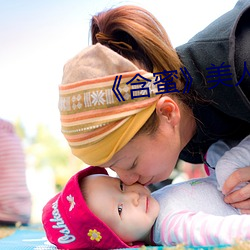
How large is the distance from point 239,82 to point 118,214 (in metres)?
0.41

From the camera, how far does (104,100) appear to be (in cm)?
102

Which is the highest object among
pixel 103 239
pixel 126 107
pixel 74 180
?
pixel 126 107

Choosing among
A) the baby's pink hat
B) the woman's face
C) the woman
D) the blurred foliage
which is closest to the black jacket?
the woman

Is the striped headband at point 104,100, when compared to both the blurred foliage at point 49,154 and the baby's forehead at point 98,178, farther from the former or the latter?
the blurred foliage at point 49,154

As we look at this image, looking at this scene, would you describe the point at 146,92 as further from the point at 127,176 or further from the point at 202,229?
the point at 202,229

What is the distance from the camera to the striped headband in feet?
3.36

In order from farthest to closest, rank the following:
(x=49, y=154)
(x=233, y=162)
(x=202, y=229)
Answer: (x=49, y=154) < (x=233, y=162) < (x=202, y=229)

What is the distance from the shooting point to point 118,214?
107cm

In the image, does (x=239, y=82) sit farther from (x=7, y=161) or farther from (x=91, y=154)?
(x=7, y=161)

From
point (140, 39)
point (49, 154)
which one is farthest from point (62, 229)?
point (49, 154)

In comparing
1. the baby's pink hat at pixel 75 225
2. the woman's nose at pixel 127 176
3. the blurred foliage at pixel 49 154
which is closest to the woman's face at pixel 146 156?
the woman's nose at pixel 127 176

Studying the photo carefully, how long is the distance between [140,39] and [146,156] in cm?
27

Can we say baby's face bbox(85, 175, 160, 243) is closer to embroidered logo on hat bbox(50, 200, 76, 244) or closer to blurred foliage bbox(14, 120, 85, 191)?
embroidered logo on hat bbox(50, 200, 76, 244)

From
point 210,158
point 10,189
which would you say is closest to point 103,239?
point 210,158
